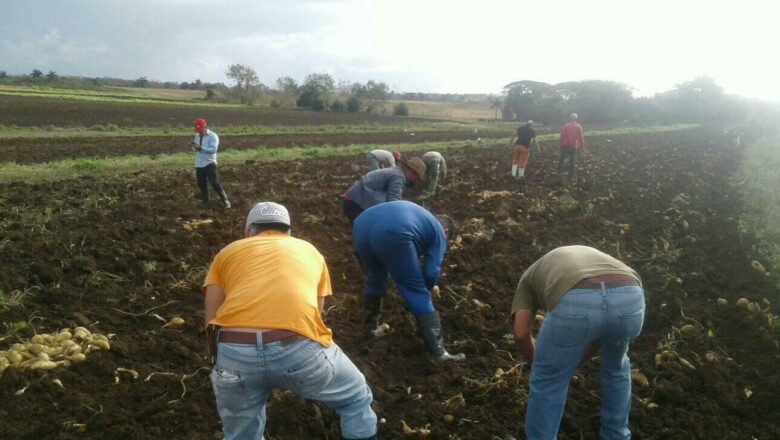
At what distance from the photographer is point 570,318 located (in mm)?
2787

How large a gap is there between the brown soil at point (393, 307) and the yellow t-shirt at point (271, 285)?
1.50 m

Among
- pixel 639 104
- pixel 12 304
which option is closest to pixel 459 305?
pixel 12 304

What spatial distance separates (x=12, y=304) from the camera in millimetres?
5059

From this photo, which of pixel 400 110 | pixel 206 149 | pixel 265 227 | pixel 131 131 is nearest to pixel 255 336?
pixel 265 227

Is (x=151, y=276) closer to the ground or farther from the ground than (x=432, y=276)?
closer to the ground

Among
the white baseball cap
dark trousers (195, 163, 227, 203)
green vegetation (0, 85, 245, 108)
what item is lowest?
dark trousers (195, 163, 227, 203)

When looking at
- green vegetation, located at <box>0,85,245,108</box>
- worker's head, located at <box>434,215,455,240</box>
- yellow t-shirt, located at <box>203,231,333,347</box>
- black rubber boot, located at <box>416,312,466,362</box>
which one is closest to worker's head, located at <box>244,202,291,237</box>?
yellow t-shirt, located at <box>203,231,333,347</box>

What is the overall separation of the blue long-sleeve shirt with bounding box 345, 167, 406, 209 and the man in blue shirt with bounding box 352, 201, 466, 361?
2.71 ft

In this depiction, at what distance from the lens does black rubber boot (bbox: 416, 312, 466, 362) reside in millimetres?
4395

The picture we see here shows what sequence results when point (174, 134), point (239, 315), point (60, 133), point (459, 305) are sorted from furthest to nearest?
point (174, 134) → point (60, 133) → point (459, 305) → point (239, 315)

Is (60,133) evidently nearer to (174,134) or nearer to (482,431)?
(174,134)

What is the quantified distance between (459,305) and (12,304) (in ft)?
13.8

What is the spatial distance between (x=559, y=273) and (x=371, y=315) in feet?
7.64

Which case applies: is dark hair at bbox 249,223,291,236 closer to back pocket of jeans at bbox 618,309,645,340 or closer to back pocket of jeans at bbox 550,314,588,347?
back pocket of jeans at bbox 550,314,588,347
